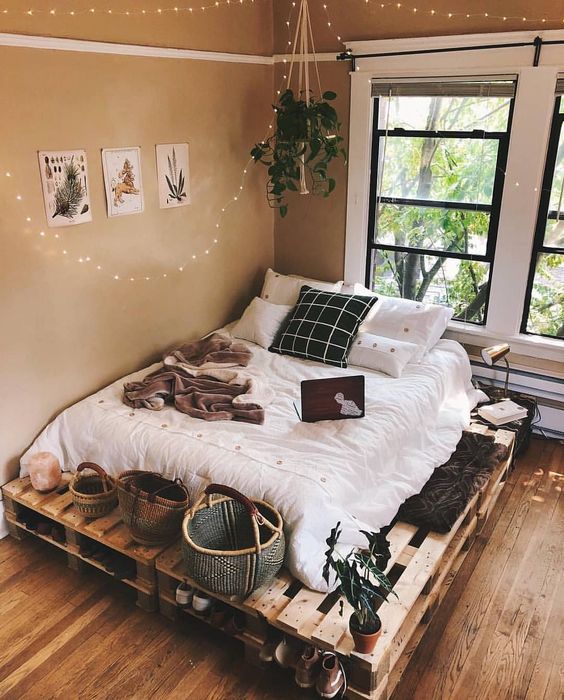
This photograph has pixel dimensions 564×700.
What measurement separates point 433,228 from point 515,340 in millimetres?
832

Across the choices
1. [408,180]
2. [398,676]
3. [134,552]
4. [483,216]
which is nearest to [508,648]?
[398,676]

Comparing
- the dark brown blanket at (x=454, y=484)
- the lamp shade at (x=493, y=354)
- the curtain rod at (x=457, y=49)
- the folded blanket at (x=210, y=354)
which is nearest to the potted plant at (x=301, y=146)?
the curtain rod at (x=457, y=49)

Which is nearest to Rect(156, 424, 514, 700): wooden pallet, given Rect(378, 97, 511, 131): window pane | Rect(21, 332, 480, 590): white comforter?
Rect(21, 332, 480, 590): white comforter

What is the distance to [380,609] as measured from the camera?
2.29 metres

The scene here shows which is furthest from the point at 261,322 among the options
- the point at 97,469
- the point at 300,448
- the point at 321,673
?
the point at 321,673

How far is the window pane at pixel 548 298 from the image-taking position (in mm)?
3688

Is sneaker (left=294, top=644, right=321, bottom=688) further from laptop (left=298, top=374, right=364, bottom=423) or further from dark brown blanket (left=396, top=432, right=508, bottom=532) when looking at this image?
laptop (left=298, top=374, right=364, bottom=423)

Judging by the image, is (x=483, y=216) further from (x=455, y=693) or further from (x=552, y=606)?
(x=455, y=693)

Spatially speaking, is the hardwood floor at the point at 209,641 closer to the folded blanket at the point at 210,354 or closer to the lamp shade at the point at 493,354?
the lamp shade at the point at 493,354

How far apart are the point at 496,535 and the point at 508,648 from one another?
70cm

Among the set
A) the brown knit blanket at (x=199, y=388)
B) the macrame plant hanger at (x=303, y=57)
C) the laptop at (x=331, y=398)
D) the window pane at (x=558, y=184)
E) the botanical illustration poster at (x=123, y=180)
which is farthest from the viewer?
the macrame plant hanger at (x=303, y=57)

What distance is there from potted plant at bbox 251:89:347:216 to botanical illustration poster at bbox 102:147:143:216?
2.92 feet

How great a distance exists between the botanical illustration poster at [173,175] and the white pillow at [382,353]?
129cm

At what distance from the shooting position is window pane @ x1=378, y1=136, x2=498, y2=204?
147 inches
